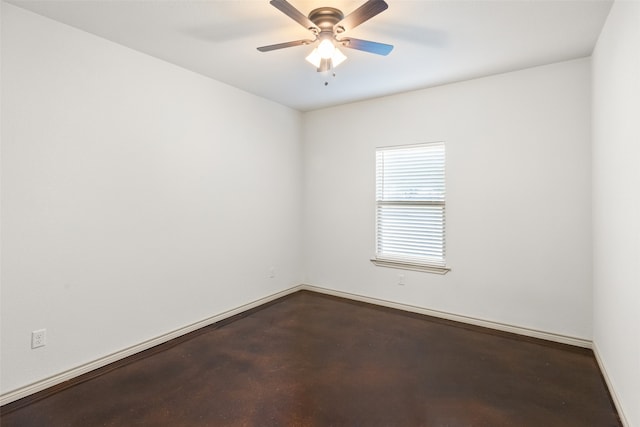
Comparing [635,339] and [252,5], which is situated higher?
[252,5]

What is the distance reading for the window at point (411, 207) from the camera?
3805 millimetres

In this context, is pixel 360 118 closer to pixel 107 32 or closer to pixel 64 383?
pixel 107 32

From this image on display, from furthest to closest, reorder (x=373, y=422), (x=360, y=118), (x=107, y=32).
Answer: (x=360, y=118) < (x=107, y=32) < (x=373, y=422)

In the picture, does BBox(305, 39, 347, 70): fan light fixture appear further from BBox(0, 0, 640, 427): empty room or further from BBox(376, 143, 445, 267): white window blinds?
BBox(376, 143, 445, 267): white window blinds

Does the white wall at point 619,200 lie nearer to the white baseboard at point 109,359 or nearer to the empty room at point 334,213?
the empty room at point 334,213

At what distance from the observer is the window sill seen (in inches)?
148

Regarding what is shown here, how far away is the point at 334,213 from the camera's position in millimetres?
4621

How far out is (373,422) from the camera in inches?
78.5

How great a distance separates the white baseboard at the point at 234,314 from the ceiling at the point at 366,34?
2547 millimetres

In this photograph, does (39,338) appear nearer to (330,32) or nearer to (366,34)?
(330,32)

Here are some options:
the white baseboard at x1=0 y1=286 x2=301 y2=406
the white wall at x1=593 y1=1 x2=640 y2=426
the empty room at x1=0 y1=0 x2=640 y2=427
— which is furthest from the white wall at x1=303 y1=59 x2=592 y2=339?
the white baseboard at x1=0 y1=286 x2=301 y2=406

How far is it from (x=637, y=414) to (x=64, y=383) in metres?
3.55

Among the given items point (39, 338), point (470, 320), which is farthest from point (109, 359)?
point (470, 320)

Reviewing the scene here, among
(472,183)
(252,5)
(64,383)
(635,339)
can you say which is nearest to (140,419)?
(64,383)
